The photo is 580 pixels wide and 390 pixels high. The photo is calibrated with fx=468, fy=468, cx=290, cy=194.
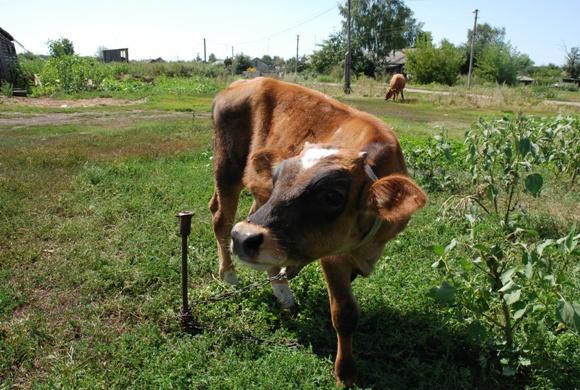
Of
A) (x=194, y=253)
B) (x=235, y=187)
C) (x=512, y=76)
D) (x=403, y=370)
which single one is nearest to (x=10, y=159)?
(x=194, y=253)

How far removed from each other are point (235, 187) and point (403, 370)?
2.31 meters

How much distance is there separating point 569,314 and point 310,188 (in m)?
1.57

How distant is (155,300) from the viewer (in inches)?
168

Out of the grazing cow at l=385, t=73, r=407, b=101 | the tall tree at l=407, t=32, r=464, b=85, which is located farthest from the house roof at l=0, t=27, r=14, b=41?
the tall tree at l=407, t=32, r=464, b=85

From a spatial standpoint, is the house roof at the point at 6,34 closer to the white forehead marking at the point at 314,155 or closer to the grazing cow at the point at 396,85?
the grazing cow at the point at 396,85

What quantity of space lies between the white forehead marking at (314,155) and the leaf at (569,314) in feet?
5.01

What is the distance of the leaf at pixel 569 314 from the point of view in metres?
2.52

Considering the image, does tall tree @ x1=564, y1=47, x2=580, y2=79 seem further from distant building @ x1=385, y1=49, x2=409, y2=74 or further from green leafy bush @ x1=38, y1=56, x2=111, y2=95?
green leafy bush @ x1=38, y1=56, x2=111, y2=95

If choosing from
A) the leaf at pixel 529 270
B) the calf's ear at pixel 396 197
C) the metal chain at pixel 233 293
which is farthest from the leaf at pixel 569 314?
the metal chain at pixel 233 293

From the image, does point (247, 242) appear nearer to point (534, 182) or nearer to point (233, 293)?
point (233, 293)

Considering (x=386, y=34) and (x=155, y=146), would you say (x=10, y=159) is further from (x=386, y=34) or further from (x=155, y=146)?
(x=386, y=34)

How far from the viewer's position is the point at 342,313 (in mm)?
3361

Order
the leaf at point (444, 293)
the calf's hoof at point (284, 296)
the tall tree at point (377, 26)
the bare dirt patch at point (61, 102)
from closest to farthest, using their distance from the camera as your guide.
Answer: the leaf at point (444, 293) → the calf's hoof at point (284, 296) → the bare dirt patch at point (61, 102) → the tall tree at point (377, 26)

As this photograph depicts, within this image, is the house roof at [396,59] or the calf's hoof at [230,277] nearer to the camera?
the calf's hoof at [230,277]
